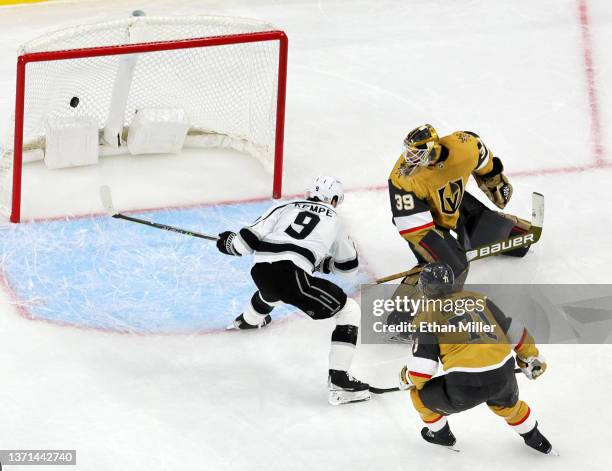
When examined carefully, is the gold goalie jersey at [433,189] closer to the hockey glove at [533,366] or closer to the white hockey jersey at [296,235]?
the white hockey jersey at [296,235]

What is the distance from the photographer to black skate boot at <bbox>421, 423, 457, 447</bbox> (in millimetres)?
4758

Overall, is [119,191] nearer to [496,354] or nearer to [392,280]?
[392,280]

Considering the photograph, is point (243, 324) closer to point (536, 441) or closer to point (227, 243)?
point (227, 243)

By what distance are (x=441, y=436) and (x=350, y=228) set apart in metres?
1.42

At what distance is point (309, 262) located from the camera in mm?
4910

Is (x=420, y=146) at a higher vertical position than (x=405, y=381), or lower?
higher

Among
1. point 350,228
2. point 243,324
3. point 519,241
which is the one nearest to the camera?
point 243,324

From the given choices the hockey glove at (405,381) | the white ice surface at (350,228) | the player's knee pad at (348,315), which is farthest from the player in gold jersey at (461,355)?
the player's knee pad at (348,315)

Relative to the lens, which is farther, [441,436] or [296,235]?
[296,235]

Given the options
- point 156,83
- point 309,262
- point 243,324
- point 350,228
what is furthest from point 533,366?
point 156,83

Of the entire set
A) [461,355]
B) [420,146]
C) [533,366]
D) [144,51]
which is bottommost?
[533,366]

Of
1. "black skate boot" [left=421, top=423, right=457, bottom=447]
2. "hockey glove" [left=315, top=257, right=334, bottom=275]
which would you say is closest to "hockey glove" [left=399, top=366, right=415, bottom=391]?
"black skate boot" [left=421, top=423, right=457, bottom=447]

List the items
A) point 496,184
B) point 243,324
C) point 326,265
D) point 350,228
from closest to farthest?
point 326,265 → point 243,324 → point 496,184 → point 350,228

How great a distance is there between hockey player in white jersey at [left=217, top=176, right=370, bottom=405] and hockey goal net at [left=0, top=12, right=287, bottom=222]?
99 centimetres
